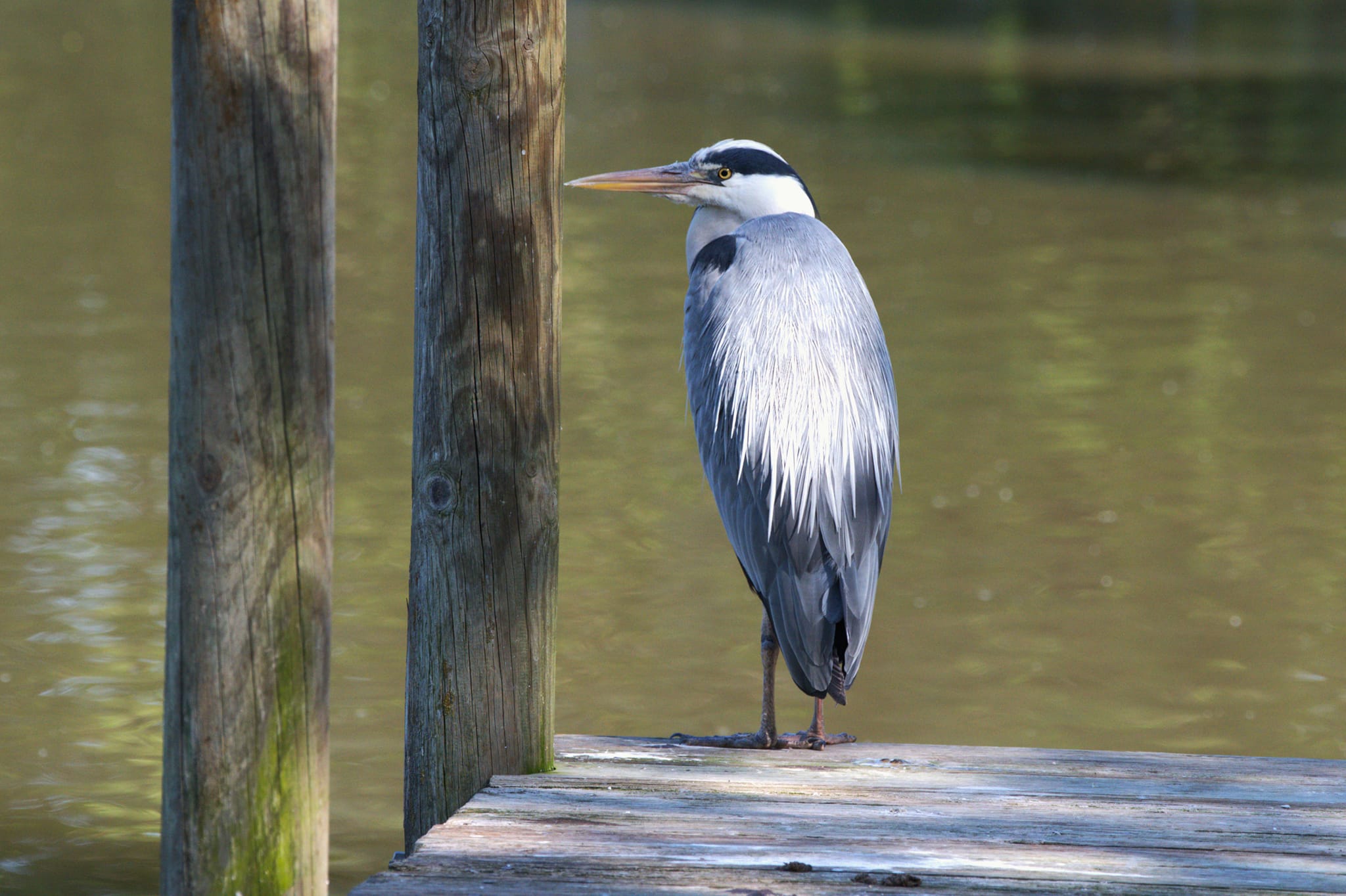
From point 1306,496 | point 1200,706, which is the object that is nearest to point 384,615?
point 1200,706

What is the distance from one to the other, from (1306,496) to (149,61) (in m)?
14.5

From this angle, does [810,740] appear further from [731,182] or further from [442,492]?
[731,182]

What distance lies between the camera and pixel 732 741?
3.59 meters

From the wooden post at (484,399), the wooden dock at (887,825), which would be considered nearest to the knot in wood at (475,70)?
the wooden post at (484,399)

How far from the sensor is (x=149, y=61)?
1794cm

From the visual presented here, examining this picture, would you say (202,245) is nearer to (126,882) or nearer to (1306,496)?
(126,882)

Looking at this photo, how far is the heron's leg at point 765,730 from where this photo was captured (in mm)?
3547

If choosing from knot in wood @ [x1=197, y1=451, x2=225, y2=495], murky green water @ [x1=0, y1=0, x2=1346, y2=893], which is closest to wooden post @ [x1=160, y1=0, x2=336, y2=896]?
knot in wood @ [x1=197, y1=451, x2=225, y2=495]

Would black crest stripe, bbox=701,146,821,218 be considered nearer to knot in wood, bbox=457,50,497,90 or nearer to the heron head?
the heron head

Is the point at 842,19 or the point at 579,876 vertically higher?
the point at 842,19

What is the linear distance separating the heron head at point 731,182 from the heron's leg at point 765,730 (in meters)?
1.11

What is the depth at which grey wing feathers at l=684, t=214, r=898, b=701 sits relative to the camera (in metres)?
3.53

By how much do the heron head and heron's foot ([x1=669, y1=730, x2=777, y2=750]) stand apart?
4.43 feet

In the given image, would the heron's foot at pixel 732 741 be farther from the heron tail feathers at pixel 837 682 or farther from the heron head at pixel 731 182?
the heron head at pixel 731 182
